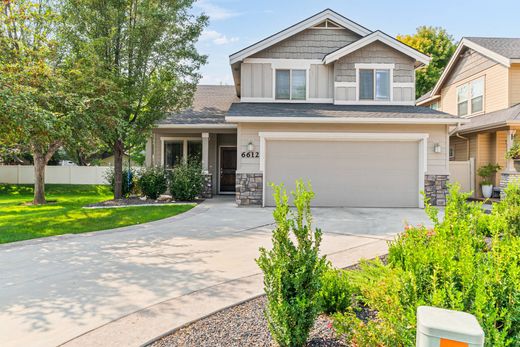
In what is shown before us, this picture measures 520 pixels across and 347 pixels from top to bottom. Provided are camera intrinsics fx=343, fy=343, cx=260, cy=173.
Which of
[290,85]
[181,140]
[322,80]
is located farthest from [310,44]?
[181,140]

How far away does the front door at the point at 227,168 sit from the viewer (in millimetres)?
15688

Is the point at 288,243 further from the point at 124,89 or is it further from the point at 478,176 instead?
the point at 478,176

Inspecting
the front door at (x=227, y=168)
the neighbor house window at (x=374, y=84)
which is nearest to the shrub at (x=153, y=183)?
the front door at (x=227, y=168)

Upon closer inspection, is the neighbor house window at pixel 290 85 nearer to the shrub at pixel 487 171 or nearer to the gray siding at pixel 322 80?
the gray siding at pixel 322 80

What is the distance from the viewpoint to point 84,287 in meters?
4.24

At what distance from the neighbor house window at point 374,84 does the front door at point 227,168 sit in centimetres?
611

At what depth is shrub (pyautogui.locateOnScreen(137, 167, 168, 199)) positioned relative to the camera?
13.0 meters

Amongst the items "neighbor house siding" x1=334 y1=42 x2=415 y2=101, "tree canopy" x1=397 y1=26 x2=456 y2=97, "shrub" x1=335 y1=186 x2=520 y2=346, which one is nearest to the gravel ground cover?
"shrub" x1=335 y1=186 x2=520 y2=346

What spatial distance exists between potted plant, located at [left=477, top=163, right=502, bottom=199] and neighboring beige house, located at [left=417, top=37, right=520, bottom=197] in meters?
0.25

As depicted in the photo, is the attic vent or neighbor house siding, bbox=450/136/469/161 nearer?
the attic vent

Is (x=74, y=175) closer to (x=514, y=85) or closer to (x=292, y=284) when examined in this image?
(x=292, y=284)

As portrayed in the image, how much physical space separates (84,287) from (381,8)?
13.1m

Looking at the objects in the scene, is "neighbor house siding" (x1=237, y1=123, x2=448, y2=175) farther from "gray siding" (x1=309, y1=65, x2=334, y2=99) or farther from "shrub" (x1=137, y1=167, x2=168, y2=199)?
"shrub" (x1=137, y1=167, x2=168, y2=199)

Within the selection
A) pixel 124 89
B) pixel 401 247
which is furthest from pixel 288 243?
pixel 124 89
